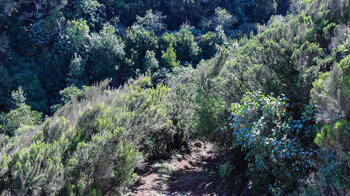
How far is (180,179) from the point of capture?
7.26m

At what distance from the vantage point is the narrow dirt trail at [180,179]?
6359 mm

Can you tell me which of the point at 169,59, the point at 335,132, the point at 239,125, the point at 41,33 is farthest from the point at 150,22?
the point at 335,132

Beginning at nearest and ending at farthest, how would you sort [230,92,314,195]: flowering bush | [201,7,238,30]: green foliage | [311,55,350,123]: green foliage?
[311,55,350,123]: green foliage → [230,92,314,195]: flowering bush → [201,7,238,30]: green foliage

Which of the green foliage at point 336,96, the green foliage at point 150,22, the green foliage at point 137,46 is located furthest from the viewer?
the green foliage at point 150,22


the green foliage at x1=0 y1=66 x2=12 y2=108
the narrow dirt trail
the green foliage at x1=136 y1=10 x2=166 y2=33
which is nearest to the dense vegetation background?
the narrow dirt trail

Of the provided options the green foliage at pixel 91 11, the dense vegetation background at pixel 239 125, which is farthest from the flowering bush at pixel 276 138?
the green foliage at pixel 91 11

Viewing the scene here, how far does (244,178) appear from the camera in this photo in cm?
595

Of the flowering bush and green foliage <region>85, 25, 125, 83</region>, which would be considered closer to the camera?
the flowering bush

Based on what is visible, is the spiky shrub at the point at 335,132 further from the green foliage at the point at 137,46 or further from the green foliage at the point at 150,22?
the green foliage at the point at 150,22

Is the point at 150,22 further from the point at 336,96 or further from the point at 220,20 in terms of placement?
the point at 336,96

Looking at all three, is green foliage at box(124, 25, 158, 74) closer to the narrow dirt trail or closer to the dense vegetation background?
the dense vegetation background

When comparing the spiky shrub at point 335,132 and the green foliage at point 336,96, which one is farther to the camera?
the green foliage at point 336,96

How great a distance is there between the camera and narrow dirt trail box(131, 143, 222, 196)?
20.9 ft

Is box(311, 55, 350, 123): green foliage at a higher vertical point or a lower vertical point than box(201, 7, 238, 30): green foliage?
lower
